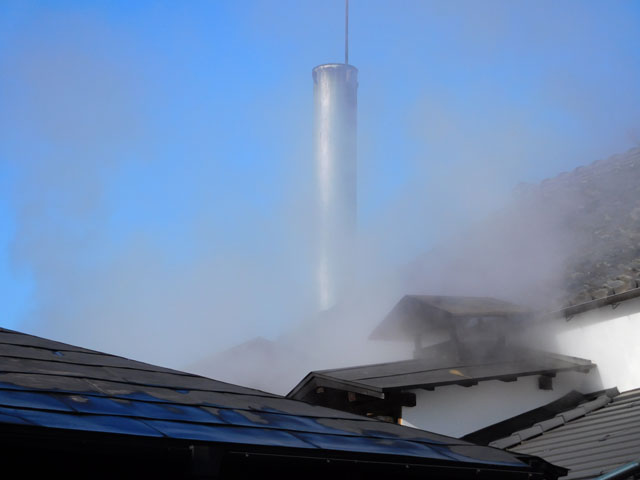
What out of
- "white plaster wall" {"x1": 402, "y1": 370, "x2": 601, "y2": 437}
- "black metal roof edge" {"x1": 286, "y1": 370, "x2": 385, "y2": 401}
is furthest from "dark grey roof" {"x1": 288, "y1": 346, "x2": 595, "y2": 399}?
"white plaster wall" {"x1": 402, "y1": 370, "x2": 601, "y2": 437}

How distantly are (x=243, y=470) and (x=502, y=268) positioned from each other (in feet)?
33.8

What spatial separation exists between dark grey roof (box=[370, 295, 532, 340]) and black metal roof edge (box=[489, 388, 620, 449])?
64.4 inches

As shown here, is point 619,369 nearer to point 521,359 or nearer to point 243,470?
point 521,359

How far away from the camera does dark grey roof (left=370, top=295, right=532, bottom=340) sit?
12.1m

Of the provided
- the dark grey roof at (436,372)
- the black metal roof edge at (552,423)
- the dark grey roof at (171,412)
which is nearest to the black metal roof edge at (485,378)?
the dark grey roof at (436,372)

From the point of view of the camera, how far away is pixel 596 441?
31.1 feet

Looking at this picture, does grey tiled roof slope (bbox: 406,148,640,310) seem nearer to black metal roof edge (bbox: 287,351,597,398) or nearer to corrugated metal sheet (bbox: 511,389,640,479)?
black metal roof edge (bbox: 287,351,597,398)

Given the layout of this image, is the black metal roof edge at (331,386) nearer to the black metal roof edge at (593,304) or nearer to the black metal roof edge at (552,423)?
the black metal roof edge at (552,423)

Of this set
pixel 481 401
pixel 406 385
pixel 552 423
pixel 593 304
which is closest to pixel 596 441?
pixel 552 423

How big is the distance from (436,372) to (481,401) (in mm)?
775

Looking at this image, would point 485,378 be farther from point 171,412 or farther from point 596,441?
point 171,412

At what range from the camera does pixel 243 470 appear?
14.8ft

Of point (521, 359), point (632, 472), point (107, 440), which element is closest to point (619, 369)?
point (521, 359)

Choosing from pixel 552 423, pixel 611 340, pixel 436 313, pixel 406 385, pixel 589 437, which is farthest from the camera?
pixel 436 313
